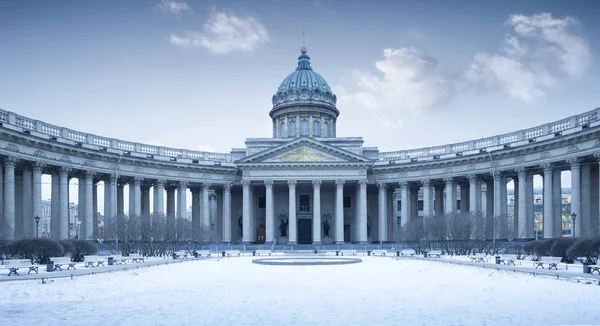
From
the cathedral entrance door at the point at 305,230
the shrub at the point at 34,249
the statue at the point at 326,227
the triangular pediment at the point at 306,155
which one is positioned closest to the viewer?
the shrub at the point at 34,249

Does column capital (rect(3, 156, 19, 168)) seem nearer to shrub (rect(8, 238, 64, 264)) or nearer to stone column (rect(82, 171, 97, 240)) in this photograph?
stone column (rect(82, 171, 97, 240))

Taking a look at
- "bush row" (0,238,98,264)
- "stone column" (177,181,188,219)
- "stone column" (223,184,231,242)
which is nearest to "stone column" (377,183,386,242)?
"stone column" (223,184,231,242)

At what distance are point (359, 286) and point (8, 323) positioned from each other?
585 inches

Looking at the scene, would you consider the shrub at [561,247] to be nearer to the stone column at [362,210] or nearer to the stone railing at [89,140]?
the stone column at [362,210]

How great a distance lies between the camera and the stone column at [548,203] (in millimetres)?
57188

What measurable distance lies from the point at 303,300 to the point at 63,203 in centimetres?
4528

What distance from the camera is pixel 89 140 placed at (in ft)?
207

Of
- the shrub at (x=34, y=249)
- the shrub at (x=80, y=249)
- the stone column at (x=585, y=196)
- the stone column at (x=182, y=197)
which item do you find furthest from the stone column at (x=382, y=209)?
the shrub at (x=34, y=249)

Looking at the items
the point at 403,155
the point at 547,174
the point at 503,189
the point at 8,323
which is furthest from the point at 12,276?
the point at 403,155

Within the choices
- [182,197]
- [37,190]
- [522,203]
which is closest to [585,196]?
[522,203]

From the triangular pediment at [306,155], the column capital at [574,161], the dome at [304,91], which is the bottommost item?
the column capital at [574,161]

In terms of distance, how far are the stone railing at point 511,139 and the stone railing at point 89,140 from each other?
27.2 metres

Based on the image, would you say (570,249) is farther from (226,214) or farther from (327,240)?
(226,214)

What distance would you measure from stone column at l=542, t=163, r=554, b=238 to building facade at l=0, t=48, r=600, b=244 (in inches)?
5.5
